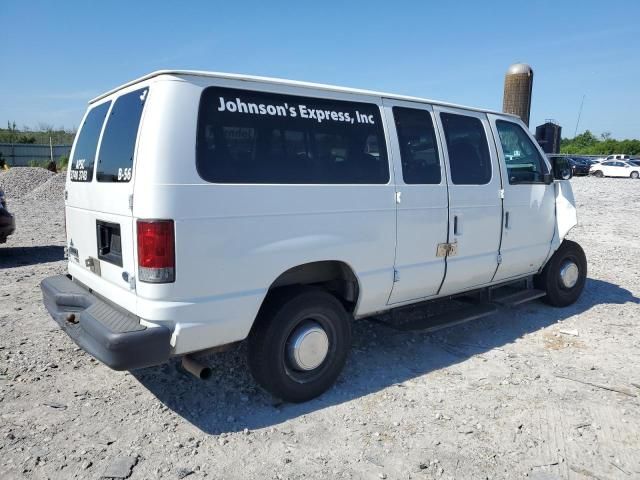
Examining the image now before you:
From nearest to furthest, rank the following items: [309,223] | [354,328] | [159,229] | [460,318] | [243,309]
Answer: [159,229] → [243,309] → [309,223] → [460,318] → [354,328]

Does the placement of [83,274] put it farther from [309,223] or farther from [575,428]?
[575,428]

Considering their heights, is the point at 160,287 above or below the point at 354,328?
above

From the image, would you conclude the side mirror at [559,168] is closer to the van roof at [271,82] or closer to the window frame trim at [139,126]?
the van roof at [271,82]

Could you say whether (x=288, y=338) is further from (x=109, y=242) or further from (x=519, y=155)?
(x=519, y=155)

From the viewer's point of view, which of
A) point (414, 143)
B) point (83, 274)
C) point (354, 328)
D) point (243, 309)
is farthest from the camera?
point (354, 328)

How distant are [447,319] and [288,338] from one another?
1.86m

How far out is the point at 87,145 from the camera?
13.2 feet

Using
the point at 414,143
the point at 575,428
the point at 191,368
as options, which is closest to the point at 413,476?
the point at 575,428

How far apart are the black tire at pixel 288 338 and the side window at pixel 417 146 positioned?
1270 millimetres

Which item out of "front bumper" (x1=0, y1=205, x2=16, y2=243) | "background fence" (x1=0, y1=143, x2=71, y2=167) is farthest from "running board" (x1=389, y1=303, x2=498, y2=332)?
"background fence" (x1=0, y1=143, x2=71, y2=167)

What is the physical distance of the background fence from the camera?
2781 centimetres

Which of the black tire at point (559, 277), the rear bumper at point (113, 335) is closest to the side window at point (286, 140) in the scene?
the rear bumper at point (113, 335)

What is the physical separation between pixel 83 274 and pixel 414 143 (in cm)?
291

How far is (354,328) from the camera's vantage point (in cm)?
521
